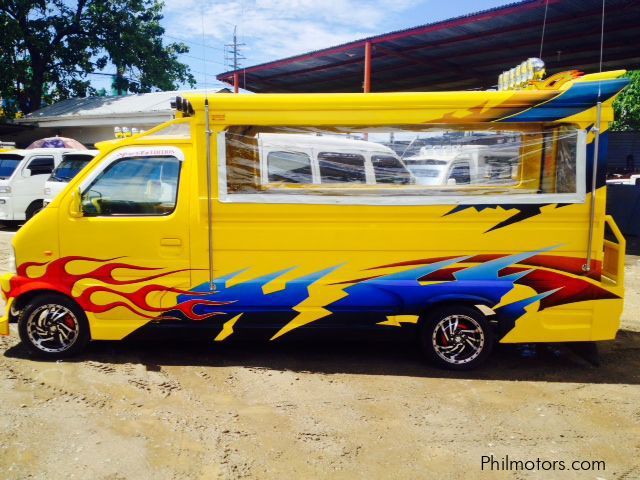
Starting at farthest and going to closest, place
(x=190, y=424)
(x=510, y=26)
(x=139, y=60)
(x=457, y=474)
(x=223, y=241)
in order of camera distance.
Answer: (x=139, y=60) < (x=510, y=26) < (x=223, y=241) < (x=190, y=424) < (x=457, y=474)

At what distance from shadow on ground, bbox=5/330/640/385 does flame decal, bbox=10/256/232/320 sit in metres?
0.55

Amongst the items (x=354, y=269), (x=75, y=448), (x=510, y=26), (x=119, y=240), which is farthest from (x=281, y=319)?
(x=510, y=26)

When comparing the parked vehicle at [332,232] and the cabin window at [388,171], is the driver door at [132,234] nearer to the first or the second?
the parked vehicle at [332,232]

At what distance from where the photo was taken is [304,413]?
3998 mm

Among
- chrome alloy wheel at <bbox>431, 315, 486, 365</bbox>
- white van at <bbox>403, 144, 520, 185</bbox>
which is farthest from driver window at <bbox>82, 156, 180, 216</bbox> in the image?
chrome alloy wheel at <bbox>431, 315, 486, 365</bbox>

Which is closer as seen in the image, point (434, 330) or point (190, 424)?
point (190, 424)

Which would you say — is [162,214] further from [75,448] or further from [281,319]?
[75,448]

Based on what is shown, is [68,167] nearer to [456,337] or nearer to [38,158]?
[38,158]

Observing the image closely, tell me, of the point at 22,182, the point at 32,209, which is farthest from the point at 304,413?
the point at 22,182

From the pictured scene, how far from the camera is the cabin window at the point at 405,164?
4520mm

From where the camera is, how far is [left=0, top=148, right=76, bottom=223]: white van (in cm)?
1254

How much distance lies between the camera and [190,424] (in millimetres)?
3791

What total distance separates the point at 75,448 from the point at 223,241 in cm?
192

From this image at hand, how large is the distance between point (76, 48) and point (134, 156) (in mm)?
23486
